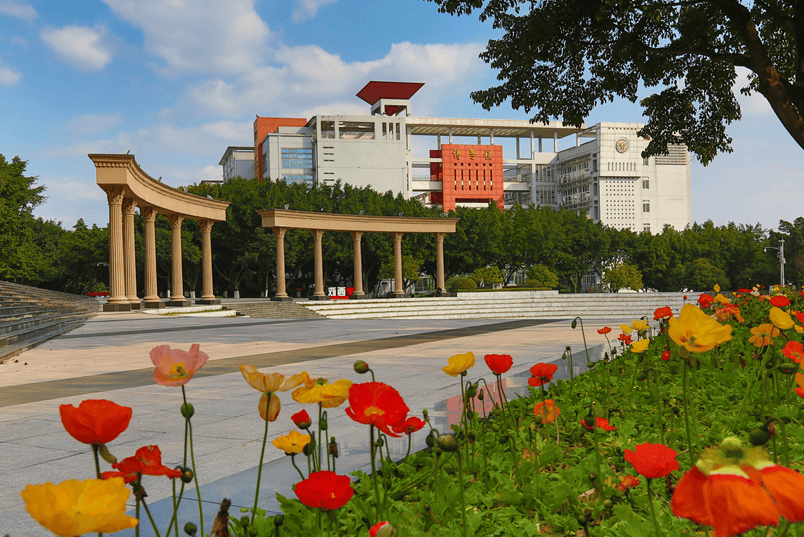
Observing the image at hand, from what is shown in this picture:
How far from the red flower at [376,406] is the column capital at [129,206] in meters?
32.5

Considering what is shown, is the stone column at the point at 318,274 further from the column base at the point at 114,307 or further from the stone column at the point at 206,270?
the column base at the point at 114,307

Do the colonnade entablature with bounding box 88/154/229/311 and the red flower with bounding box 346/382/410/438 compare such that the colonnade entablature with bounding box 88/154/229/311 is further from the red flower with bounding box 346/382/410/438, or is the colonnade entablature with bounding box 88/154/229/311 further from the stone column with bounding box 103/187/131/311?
the red flower with bounding box 346/382/410/438

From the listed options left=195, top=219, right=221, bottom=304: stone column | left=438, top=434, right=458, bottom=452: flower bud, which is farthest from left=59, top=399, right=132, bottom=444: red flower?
left=195, top=219, right=221, bottom=304: stone column

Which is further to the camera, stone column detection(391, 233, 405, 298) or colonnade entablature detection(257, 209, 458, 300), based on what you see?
stone column detection(391, 233, 405, 298)

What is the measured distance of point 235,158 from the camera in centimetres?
11494

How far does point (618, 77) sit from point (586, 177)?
105 m

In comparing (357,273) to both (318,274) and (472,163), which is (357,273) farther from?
(472,163)

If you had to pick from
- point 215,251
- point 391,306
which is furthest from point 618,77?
point 215,251

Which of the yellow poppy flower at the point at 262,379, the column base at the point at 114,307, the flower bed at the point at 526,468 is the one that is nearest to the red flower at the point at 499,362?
the flower bed at the point at 526,468

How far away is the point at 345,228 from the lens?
44.4 metres

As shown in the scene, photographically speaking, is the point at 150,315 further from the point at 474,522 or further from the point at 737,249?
the point at 737,249

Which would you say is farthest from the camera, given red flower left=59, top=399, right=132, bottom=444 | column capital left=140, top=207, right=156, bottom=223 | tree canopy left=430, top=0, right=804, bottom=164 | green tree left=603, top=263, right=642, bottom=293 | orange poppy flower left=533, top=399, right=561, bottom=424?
green tree left=603, top=263, right=642, bottom=293

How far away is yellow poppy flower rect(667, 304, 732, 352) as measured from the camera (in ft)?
6.11

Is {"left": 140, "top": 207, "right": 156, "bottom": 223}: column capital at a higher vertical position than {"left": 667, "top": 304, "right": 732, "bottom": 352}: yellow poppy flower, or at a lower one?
higher
